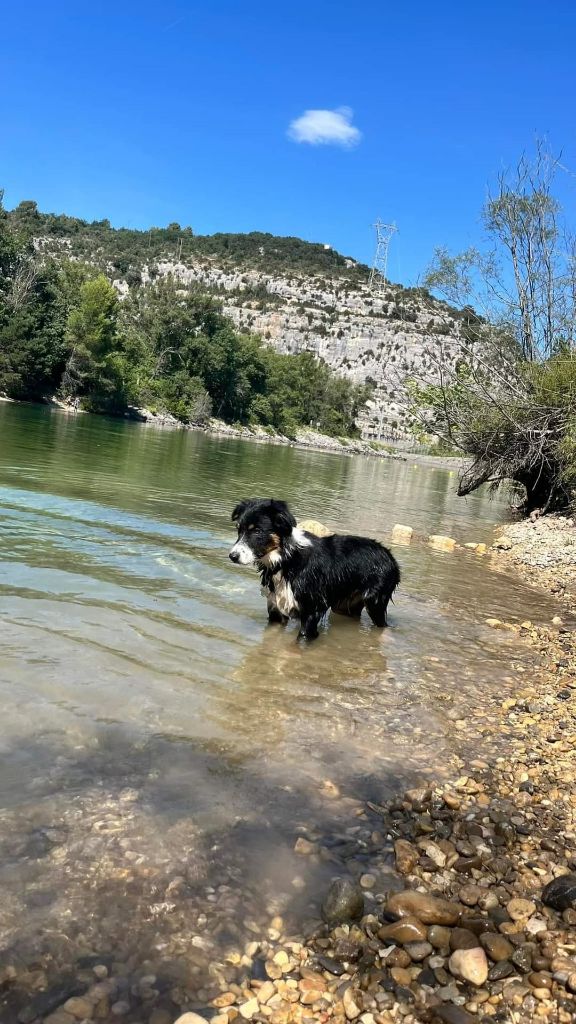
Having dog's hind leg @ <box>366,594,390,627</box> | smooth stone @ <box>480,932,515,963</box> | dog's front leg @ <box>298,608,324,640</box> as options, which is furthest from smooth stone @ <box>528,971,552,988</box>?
dog's hind leg @ <box>366,594,390,627</box>

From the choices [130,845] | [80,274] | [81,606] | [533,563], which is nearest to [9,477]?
[81,606]

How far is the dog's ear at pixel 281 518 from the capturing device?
6965mm

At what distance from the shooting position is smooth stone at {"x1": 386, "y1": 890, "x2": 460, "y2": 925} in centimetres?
281

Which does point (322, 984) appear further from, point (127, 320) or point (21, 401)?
point (127, 320)

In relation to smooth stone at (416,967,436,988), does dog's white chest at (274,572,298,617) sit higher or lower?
higher

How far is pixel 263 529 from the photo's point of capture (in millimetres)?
6871

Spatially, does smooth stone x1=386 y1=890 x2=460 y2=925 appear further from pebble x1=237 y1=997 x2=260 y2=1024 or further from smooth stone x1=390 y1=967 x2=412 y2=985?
pebble x1=237 y1=997 x2=260 y2=1024

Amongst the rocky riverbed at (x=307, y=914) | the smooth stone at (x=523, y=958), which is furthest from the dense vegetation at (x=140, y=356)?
the smooth stone at (x=523, y=958)

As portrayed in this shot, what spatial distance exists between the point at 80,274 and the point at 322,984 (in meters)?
84.5

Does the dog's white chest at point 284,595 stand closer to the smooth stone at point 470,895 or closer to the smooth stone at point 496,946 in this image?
the smooth stone at point 470,895

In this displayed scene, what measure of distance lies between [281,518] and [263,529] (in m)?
0.26

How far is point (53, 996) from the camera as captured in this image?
228 centimetres

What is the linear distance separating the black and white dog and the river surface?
16.3 inches

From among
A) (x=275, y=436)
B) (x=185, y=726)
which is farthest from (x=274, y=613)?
(x=275, y=436)
